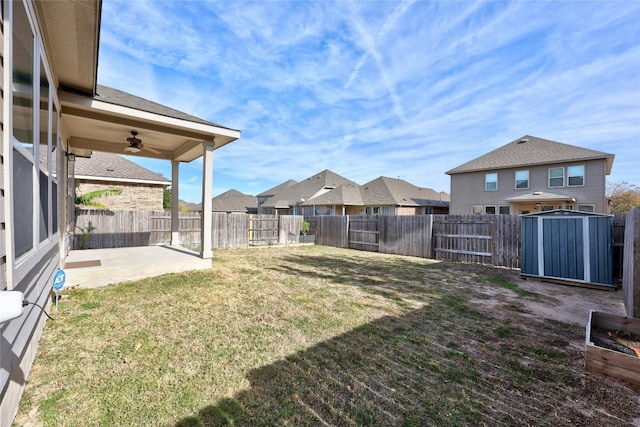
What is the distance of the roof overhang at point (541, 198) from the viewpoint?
14797 millimetres

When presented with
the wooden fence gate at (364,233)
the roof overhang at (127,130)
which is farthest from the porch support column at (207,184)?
the wooden fence gate at (364,233)

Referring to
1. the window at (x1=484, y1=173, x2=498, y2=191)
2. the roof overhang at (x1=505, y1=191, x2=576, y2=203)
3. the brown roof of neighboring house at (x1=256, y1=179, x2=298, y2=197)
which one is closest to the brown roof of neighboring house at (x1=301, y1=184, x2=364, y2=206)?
the brown roof of neighboring house at (x1=256, y1=179, x2=298, y2=197)

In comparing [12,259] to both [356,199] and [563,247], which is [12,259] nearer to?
[563,247]

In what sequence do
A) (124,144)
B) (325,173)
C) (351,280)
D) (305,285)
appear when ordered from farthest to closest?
(325,173) < (124,144) < (351,280) < (305,285)

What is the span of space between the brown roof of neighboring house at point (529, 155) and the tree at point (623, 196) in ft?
30.9

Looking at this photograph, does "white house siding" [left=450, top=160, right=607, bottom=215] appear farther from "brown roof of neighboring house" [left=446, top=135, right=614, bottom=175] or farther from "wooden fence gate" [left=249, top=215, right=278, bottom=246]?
"wooden fence gate" [left=249, top=215, right=278, bottom=246]

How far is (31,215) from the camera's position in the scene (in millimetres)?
2508

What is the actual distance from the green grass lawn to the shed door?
7.61 ft

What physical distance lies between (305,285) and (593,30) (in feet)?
37.5

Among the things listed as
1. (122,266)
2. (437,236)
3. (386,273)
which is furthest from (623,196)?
(122,266)

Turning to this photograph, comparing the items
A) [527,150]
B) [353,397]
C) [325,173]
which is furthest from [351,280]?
[325,173]

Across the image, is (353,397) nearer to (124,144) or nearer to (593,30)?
(124,144)

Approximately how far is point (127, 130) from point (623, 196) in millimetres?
34758

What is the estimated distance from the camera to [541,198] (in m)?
15.1
